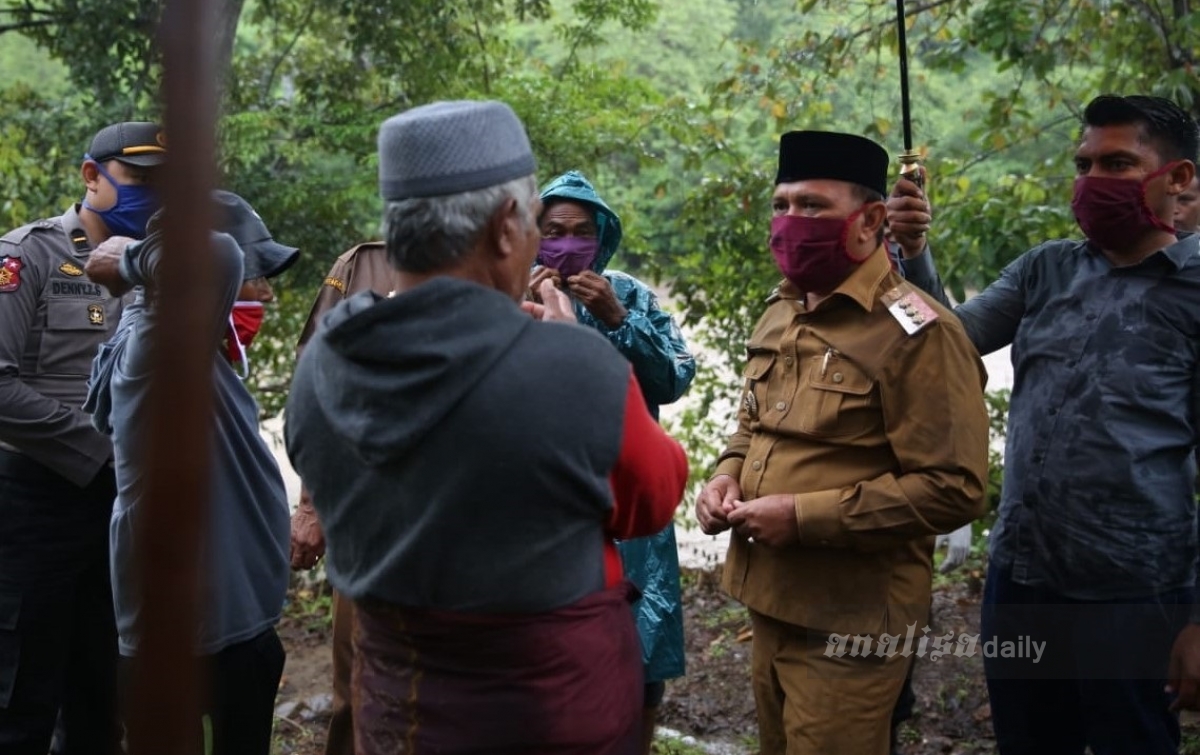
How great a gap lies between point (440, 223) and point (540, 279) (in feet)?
4.76

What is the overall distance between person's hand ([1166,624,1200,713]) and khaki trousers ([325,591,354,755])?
2.35 m

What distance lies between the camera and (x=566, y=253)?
147 inches

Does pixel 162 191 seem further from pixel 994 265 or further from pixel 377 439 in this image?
pixel 994 265

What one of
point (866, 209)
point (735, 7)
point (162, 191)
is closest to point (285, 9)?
point (866, 209)

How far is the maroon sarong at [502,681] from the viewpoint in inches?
82.1

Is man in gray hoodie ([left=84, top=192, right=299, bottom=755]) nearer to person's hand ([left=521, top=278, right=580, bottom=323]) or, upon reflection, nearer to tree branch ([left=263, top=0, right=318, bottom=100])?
person's hand ([left=521, top=278, right=580, bottom=323])

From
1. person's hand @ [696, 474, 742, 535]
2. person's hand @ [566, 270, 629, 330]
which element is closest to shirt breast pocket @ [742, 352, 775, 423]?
person's hand @ [696, 474, 742, 535]

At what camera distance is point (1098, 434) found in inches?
123

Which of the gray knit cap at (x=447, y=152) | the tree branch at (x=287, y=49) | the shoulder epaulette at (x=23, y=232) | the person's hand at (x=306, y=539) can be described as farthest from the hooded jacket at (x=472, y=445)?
the tree branch at (x=287, y=49)

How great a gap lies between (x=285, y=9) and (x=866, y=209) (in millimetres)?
6543

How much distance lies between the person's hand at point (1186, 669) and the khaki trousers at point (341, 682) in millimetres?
2348

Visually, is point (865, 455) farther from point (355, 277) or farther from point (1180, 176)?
point (355, 277)

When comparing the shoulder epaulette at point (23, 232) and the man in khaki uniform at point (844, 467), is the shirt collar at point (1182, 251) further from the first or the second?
the shoulder epaulette at point (23, 232)

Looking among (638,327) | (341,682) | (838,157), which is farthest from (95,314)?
(838,157)
